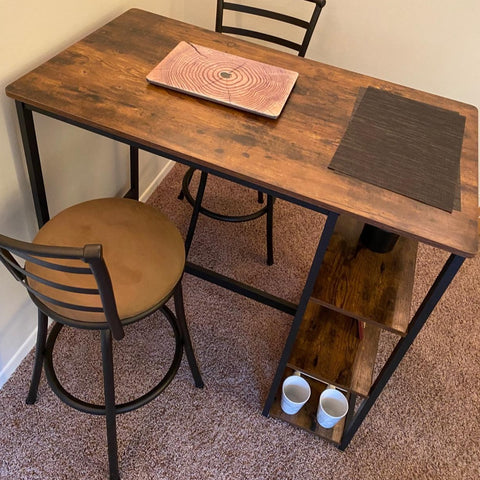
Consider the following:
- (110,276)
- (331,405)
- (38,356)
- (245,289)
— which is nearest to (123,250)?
(110,276)

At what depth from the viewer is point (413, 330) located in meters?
1.13

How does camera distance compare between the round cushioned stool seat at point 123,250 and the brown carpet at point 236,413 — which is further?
the brown carpet at point 236,413

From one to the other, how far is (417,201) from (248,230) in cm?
119

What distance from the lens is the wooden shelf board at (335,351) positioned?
1405mm

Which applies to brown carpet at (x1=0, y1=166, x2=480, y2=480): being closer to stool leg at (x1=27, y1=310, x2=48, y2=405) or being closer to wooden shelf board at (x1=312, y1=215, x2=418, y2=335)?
stool leg at (x1=27, y1=310, x2=48, y2=405)

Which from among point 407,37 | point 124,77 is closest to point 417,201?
point 124,77

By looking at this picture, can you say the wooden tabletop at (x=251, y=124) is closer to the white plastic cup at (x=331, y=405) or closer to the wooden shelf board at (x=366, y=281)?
the wooden shelf board at (x=366, y=281)

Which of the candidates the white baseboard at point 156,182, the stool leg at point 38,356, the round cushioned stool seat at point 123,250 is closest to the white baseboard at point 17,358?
the stool leg at point 38,356

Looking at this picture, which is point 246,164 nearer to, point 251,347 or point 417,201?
point 417,201

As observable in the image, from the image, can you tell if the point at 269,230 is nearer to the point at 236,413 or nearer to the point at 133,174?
the point at 133,174

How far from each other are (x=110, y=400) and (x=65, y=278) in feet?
1.18

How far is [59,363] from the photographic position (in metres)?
1.63

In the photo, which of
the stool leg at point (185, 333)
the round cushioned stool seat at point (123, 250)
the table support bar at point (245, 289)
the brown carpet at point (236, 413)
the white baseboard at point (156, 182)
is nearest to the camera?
the round cushioned stool seat at point (123, 250)

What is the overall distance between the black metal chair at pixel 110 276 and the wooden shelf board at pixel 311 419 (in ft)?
1.34
